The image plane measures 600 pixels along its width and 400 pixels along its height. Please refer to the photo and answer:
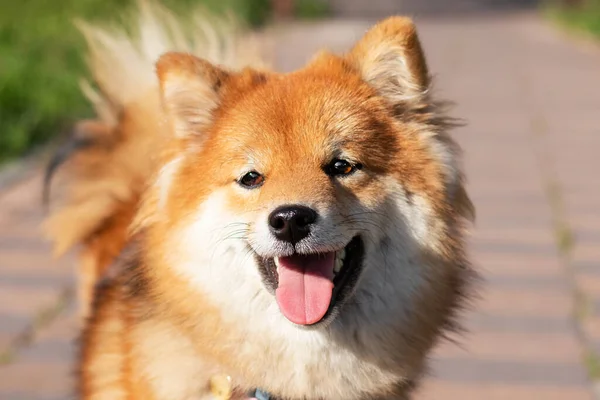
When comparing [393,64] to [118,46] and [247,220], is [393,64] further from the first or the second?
[118,46]

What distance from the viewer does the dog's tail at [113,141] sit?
3936mm

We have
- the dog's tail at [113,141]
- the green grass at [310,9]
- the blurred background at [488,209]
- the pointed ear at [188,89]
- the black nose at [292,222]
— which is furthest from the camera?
the green grass at [310,9]

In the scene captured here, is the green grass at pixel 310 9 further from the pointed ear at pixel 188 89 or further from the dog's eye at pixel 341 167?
the dog's eye at pixel 341 167

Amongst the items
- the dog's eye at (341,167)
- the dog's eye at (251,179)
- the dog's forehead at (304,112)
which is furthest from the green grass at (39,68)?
the dog's eye at (341,167)

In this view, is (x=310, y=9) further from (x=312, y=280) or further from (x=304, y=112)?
(x=312, y=280)

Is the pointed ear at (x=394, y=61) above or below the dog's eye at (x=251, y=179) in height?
above

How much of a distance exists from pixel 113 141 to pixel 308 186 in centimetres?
168

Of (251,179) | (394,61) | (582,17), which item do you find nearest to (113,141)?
(251,179)

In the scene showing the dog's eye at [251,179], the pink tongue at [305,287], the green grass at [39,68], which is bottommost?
the green grass at [39,68]

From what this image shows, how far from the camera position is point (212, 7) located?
51.8 ft

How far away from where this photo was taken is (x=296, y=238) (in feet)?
8.82

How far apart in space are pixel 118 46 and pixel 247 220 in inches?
63.3

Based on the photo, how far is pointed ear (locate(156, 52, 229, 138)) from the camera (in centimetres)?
303

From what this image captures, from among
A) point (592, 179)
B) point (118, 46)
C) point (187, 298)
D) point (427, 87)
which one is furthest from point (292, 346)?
point (592, 179)
